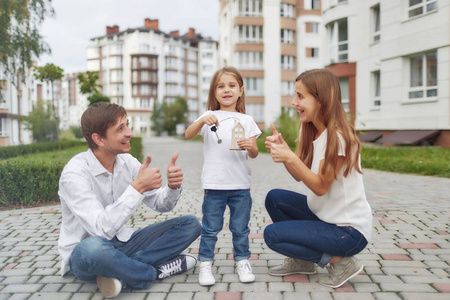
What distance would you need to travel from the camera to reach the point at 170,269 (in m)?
3.68

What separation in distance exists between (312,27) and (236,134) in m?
50.0

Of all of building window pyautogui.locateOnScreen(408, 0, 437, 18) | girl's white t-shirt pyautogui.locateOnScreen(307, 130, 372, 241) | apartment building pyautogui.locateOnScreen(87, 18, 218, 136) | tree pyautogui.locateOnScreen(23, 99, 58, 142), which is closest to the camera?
girl's white t-shirt pyautogui.locateOnScreen(307, 130, 372, 241)

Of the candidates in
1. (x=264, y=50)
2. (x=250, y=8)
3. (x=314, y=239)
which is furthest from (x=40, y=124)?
(x=314, y=239)

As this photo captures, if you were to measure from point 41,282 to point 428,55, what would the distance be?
60.1 ft

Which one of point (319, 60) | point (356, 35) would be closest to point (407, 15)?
point (356, 35)

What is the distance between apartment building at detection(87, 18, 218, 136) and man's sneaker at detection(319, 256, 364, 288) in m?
84.3

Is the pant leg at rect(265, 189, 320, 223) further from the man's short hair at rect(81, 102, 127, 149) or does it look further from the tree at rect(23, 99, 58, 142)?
the tree at rect(23, 99, 58, 142)

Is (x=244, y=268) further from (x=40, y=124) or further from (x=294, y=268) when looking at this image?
(x=40, y=124)

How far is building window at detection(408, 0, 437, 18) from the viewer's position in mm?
18156

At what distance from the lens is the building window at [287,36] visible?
49.1 meters

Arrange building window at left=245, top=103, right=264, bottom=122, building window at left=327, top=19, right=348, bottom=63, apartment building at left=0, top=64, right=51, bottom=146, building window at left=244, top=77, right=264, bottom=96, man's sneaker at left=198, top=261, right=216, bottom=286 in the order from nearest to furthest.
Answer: man's sneaker at left=198, top=261, right=216, bottom=286
building window at left=327, top=19, right=348, bottom=63
apartment building at left=0, top=64, right=51, bottom=146
building window at left=244, top=77, right=264, bottom=96
building window at left=245, top=103, right=264, bottom=122

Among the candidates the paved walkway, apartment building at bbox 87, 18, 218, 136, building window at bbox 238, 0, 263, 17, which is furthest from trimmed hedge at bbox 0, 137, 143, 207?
apartment building at bbox 87, 18, 218, 136

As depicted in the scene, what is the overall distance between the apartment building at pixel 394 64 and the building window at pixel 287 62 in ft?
76.0

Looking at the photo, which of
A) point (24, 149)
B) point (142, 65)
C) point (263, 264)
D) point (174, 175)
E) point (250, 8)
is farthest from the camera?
point (142, 65)
